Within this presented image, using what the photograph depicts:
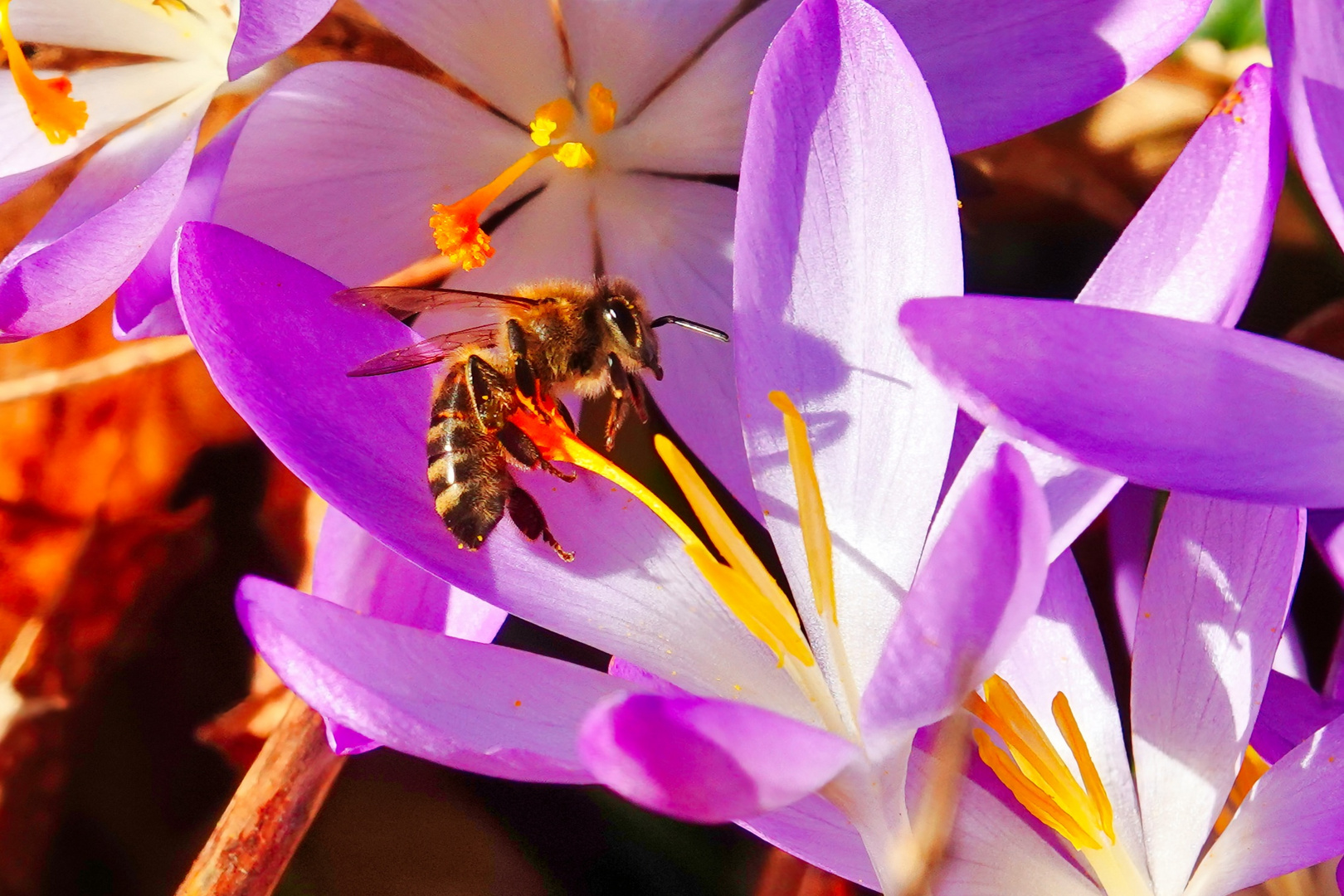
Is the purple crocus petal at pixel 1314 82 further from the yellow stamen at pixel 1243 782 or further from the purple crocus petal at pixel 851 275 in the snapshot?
the yellow stamen at pixel 1243 782

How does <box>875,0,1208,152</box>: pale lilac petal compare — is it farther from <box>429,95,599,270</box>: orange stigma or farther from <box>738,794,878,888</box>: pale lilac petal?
<box>738,794,878,888</box>: pale lilac petal

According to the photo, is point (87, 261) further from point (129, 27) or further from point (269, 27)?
point (129, 27)

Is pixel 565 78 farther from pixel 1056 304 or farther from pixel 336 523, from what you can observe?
pixel 1056 304

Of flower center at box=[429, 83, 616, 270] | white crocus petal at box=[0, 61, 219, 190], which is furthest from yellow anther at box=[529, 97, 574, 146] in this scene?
white crocus petal at box=[0, 61, 219, 190]

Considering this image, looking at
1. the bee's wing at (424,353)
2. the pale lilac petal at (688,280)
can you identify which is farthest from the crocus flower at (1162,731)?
the bee's wing at (424,353)

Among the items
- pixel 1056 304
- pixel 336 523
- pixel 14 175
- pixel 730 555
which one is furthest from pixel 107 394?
pixel 1056 304

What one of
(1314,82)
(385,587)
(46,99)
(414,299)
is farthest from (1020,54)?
(46,99)
